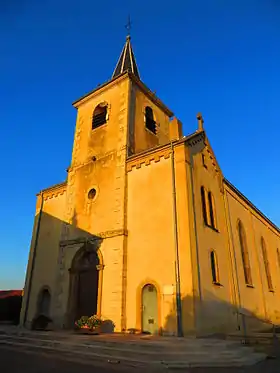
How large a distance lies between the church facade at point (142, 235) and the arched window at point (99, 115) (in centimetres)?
9

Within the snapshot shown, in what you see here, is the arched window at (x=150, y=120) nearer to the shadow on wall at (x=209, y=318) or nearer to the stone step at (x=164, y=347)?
the shadow on wall at (x=209, y=318)

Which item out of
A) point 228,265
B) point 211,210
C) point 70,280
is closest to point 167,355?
point 228,265

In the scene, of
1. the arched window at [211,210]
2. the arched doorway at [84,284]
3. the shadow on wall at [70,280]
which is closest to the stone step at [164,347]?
the shadow on wall at [70,280]

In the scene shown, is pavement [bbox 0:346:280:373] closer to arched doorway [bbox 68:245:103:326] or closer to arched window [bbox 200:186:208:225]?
arched doorway [bbox 68:245:103:326]

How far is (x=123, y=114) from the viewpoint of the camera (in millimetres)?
18062

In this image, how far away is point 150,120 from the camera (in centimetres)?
2044

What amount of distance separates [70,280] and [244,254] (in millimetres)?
11257

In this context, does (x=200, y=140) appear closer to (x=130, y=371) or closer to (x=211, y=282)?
(x=211, y=282)

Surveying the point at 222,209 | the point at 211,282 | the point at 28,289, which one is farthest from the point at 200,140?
the point at 28,289

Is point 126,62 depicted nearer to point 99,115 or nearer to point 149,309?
point 99,115

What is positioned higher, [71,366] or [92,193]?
[92,193]

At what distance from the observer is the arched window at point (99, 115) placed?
19484mm

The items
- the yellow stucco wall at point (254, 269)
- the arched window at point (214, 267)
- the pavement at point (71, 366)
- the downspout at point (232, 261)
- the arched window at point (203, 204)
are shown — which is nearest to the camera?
the pavement at point (71, 366)

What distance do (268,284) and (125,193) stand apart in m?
14.2
